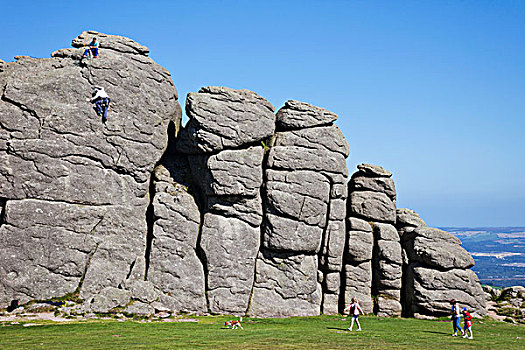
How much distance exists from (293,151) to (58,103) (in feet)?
74.5

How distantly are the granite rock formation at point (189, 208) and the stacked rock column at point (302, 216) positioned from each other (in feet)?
0.46

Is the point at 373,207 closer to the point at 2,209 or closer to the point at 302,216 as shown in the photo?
the point at 302,216

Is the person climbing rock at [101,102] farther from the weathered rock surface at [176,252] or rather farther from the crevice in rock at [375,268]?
the crevice in rock at [375,268]

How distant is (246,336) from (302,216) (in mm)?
17666

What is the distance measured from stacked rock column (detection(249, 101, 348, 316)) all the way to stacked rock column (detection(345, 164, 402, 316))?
201 centimetres

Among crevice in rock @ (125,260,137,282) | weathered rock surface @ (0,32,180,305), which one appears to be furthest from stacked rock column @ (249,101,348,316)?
weathered rock surface @ (0,32,180,305)

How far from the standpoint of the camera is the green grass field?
96.7 ft

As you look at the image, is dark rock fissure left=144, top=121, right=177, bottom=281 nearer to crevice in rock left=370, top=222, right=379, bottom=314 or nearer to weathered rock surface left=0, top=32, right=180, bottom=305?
weathered rock surface left=0, top=32, right=180, bottom=305

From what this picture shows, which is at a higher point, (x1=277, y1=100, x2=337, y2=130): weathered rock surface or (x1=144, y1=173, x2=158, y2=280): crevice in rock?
(x1=277, y1=100, x2=337, y2=130): weathered rock surface

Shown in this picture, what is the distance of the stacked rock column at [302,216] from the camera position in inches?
1909

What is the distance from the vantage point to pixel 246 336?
33.9 metres

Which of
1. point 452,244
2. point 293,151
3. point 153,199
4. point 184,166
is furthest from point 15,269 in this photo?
point 452,244

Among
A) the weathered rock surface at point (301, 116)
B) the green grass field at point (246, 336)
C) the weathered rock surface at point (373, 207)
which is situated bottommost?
the green grass field at point (246, 336)

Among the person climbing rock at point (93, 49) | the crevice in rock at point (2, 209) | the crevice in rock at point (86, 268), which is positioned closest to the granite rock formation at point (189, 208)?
the crevice in rock at point (86, 268)
